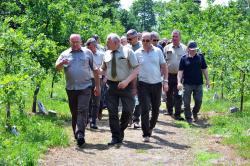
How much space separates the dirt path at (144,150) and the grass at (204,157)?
7cm

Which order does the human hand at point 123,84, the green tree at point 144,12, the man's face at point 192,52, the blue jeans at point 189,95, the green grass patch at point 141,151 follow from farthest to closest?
the green tree at point 144,12
the blue jeans at point 189,95
the man's face at point 192,52
the human hand at point 123,84
the green grass patch at point 141,151

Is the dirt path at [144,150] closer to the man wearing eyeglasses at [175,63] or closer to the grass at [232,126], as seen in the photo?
the grass at [232,126]

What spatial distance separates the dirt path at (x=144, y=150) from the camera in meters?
8.17

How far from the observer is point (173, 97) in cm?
1386

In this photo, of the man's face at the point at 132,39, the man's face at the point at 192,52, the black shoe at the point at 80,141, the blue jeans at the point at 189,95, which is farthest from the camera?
the blue jeans at the point at 189,95

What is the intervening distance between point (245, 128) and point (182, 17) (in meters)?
18.5

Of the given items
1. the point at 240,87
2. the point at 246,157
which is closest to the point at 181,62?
the point at 240,87

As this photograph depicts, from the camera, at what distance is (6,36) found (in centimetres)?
950

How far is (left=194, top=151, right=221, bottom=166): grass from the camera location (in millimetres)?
8129

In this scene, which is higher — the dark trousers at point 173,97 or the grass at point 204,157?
the dark trousers at point 173,97

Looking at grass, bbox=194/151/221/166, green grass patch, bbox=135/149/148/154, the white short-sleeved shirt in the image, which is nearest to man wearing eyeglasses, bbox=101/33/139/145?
the white short-sleeved shirt

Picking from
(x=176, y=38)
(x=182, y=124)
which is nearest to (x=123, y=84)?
(x=182, y=124)

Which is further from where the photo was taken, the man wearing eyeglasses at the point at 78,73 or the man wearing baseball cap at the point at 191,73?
the man wearing baseball cap at the point at 191,73

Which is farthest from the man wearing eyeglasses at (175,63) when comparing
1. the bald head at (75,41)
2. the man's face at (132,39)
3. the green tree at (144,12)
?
the green tree at (144,12)
